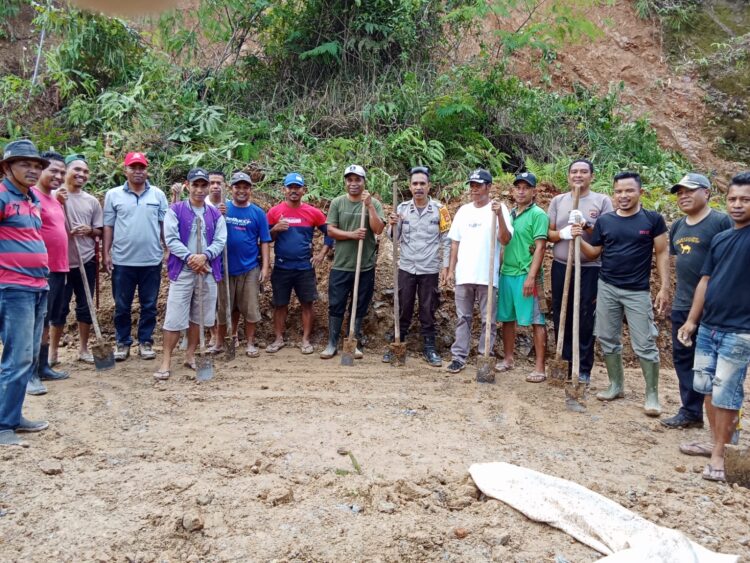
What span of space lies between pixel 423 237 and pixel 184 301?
2.52m

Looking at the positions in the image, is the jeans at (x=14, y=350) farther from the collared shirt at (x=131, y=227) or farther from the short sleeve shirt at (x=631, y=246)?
the short sleeve shirt at (x=631, y=246)

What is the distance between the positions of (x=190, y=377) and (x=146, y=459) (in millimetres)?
1790

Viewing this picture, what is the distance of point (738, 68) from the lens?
12.0 metres

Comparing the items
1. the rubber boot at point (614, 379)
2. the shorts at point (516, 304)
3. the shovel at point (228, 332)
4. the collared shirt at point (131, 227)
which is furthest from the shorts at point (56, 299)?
the rubber boot at point (614, 379)

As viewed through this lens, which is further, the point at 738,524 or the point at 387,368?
the point at 387,368

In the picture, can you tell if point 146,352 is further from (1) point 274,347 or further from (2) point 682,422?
(2) point 682,422

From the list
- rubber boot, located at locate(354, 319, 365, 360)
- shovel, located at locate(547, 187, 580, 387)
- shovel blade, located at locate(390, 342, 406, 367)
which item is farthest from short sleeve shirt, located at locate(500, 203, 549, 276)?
rubber boot, located at locate(354, 319, 365, 360)

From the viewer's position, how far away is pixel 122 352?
6152mm

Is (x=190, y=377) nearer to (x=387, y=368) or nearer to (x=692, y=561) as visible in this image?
(x=387, y=368)

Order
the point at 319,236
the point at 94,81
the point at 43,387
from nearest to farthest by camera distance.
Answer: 1. the point at 43,387
2. the point at 319,236
3. the point at 94,81

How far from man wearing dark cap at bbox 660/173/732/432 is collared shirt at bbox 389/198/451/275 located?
2.33 metres

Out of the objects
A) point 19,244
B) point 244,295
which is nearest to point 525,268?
point 244,295

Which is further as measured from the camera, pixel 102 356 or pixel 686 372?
pixel 102 356

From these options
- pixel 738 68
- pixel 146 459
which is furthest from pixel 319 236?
pixel 738 68
